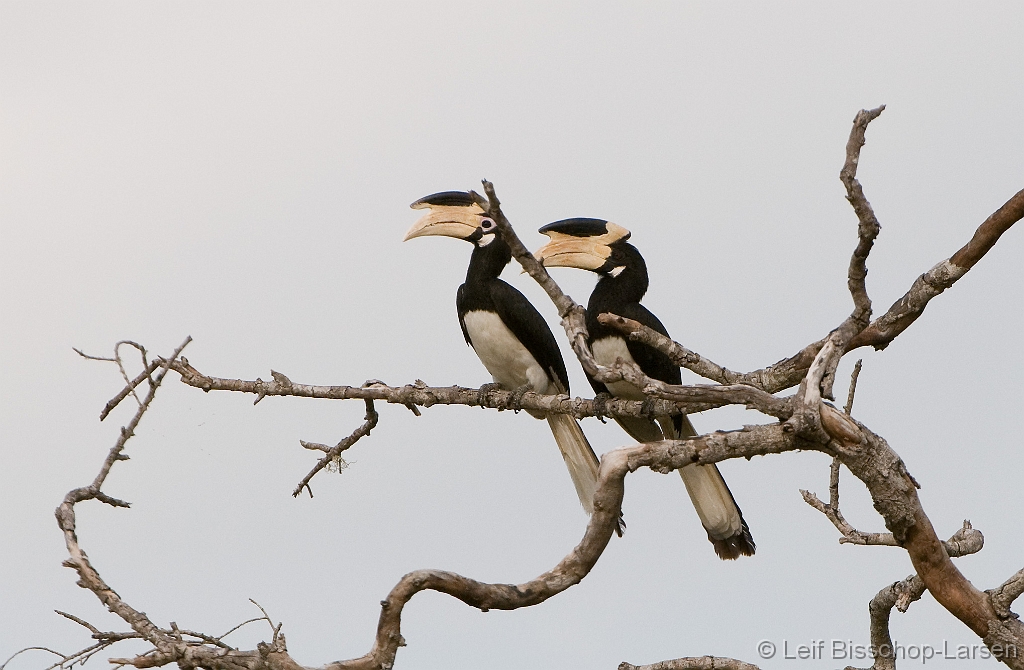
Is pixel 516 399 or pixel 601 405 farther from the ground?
pixel 516 399

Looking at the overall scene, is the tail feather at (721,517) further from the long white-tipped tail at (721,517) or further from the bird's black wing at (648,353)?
the bird's black wing at (648,353)

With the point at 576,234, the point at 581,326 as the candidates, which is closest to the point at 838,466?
the point at 581,326

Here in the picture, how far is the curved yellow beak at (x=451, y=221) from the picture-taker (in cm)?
673

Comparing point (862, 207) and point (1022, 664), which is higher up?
point (862, 207)

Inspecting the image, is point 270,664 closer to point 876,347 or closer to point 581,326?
point 581,326

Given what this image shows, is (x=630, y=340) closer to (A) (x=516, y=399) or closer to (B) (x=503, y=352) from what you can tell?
(A) (x=516, y=399)

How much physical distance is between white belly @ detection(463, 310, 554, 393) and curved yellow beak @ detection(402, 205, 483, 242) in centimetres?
50

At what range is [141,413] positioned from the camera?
384 cm

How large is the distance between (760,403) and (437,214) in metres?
3.65

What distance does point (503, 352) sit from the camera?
653cm

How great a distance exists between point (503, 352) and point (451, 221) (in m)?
0.87

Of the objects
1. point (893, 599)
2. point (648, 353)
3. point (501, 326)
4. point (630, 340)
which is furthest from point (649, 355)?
point (893, 599)

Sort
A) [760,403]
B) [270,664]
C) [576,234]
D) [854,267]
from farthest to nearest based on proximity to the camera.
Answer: [576,234]
[854,267]
[760,403]
[270,664]

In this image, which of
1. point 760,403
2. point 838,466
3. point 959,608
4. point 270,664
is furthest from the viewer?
point 838,466
